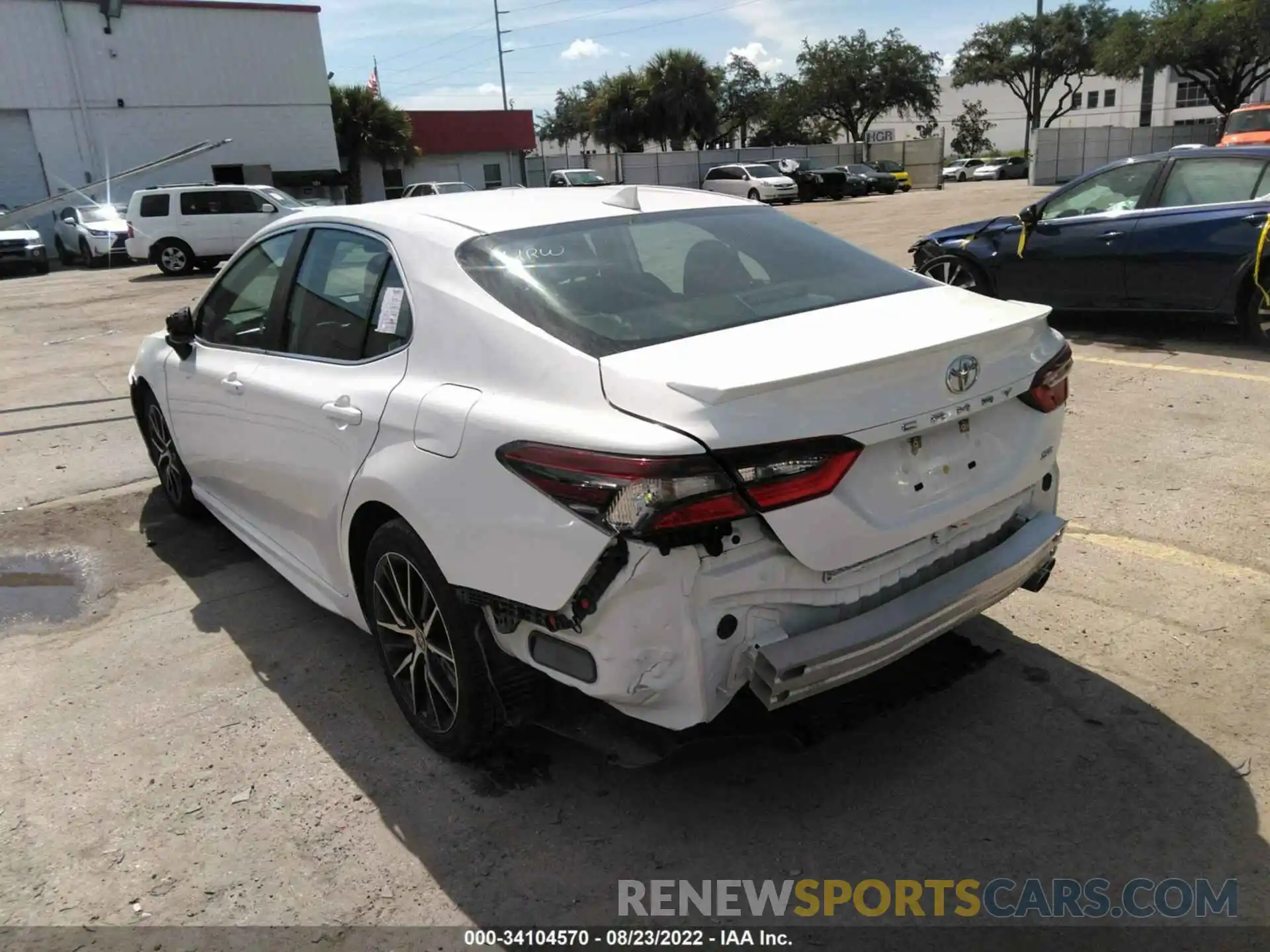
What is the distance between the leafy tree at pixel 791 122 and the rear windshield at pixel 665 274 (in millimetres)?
64094

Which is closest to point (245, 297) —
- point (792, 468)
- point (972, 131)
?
point (792, 468)

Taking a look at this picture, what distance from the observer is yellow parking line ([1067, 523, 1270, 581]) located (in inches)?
159

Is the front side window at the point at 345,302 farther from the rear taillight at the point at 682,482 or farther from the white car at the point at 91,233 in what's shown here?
the white car at the point at 91,233

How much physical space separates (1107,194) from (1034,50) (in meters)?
56.6

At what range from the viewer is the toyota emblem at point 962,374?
260 cm

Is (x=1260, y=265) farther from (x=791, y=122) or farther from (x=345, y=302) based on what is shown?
(x=791, y=122)

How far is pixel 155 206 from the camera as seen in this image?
20.8 meters

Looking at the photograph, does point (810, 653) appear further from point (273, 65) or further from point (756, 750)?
point (273, 65)

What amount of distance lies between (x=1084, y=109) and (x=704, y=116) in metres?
46.4

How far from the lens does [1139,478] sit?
202 inches

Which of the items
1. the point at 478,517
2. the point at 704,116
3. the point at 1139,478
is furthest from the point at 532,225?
the point at 704,116

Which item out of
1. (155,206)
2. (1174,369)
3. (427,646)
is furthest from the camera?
(155,206)

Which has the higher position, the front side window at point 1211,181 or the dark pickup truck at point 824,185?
the front side window at point 1211,181

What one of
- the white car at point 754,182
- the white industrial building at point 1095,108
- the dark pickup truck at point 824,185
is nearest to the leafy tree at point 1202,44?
the dark pickup truck at point 824,185
